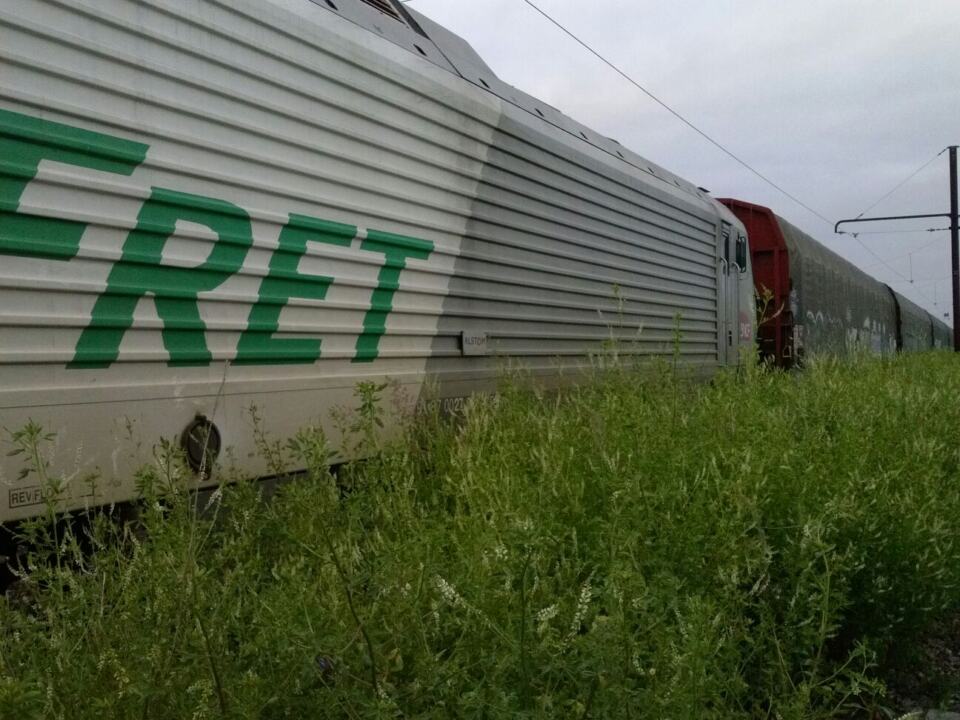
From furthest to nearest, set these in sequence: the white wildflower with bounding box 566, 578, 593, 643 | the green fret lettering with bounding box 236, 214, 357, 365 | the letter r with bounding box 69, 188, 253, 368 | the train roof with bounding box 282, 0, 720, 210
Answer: the train roof with bounding box 282, 0, 720, 210 → the green fret lettering with bounding box 236, 214, 357, 365 → the letter r with bounding box 69, 188, 253, 368 → the white wildflower with bounding box 566, 578, 593, 643

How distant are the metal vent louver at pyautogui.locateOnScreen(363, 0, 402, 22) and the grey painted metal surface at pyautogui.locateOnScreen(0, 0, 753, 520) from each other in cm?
14

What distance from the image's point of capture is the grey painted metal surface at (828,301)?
554 inches

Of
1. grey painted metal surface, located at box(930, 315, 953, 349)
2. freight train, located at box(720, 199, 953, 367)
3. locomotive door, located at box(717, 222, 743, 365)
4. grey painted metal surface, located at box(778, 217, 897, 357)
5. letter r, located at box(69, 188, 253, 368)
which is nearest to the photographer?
letter r, located at box(69, 188, 253, 368)

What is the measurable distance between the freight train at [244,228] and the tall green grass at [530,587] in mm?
375

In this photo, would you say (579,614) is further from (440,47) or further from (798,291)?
(798,291)

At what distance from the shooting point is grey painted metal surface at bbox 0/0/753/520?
3.13 m

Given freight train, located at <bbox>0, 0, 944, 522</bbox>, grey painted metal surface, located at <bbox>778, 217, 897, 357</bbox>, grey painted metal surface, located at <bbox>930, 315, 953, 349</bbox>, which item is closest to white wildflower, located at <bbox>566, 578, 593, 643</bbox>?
freight train, located at <bbox>0, 0, 944, 522</bbox>

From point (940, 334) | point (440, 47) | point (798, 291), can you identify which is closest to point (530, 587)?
point (440, 47)

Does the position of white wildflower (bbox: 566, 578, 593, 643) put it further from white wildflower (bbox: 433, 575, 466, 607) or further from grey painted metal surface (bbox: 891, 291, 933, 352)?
grey painted metal surface (bbox: 891, 291, 933, 352)

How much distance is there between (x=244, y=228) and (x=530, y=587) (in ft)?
6.55

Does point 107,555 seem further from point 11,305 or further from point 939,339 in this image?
point 939,339

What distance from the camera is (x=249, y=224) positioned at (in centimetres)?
396

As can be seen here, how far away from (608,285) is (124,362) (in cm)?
489

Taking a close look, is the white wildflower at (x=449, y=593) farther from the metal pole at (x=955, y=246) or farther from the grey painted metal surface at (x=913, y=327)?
the metal pole at (x=955, y=246)
